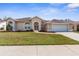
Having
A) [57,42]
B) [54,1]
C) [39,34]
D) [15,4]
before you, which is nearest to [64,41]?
[57,42]

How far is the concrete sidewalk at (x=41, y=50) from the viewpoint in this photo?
4975 mm

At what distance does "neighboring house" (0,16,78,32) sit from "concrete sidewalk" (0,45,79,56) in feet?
1.33

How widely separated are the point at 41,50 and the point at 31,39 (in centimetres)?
39

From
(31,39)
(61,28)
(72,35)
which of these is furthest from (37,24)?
(72,35)

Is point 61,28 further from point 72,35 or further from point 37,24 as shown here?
point 37,24

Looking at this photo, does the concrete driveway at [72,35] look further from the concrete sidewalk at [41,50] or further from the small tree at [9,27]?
the small tree at [9,27]

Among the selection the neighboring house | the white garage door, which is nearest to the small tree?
the neighboring house

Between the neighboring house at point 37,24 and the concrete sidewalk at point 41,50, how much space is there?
1.33ft

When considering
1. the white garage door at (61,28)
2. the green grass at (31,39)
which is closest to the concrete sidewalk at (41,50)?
the green grass at (31,39)

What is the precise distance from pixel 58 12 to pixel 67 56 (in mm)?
1073

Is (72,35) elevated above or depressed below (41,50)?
above

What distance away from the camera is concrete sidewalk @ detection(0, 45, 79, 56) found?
4.98 m

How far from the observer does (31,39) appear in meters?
5.37

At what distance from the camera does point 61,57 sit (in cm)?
A: 481
